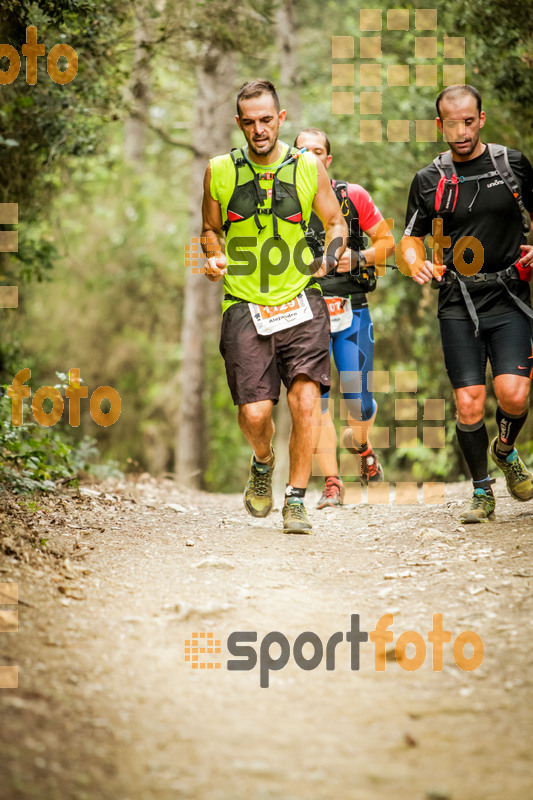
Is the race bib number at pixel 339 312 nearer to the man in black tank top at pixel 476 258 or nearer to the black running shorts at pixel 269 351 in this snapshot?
the man in black tank top at pixel 476 258

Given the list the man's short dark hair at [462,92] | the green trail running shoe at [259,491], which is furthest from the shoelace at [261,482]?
the man's short dark hair at [462,92]

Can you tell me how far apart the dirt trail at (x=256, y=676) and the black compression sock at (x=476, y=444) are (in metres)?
0.41

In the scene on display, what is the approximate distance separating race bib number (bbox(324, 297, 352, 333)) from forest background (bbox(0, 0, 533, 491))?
214 centimetres

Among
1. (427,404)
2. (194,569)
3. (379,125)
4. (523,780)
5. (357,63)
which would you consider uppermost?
(357,63)

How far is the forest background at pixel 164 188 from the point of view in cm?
807

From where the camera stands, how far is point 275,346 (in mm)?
5434

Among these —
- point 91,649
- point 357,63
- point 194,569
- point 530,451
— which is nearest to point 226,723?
point 91,649

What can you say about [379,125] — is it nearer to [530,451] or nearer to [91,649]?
[530,451]

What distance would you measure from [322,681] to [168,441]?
14.9 meters

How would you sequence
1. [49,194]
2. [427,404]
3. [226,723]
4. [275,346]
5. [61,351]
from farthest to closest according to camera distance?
[61,351] < [427,404] < [49,194] < [275,346] < [226,723]

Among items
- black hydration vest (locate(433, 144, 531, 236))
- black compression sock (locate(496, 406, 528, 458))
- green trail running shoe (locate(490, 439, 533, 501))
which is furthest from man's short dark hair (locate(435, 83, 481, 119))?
green trail running shoe (locate(490, 439, 533, 501))

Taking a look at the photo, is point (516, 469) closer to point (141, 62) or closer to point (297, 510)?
point (297, 510)

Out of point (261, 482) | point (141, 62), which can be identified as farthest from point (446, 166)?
point (141, 62)

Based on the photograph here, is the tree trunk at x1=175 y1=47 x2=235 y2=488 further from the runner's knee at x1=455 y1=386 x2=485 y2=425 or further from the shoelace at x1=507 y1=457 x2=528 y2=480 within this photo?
the runner's knee at x1=455 y1=386 x2=485 y2=425
